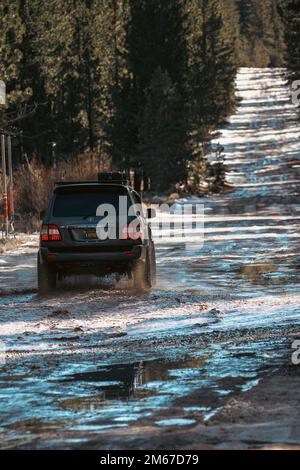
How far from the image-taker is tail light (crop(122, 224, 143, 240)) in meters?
12.9

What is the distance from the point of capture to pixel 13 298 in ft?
42.3

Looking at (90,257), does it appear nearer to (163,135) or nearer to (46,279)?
(46,279)

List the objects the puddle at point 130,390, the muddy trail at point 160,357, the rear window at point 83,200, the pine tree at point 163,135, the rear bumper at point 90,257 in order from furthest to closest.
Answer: the pine tree at point 163,135, the rear window at point 83,200, the rear bumper at point 90,257, the puddle at point 130,390, the muddy trail at point 160,357

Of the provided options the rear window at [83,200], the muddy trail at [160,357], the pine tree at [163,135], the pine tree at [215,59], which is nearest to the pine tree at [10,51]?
the pine tree at [163,135]

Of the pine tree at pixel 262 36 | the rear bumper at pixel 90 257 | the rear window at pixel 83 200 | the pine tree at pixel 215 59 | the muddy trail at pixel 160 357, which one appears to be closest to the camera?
the muddy trail at pixel 160 357

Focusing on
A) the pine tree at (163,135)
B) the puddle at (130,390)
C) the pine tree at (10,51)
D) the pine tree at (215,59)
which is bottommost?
the puddle at (130,390)

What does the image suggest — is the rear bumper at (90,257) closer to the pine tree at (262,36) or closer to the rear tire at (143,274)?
the rear tire at (143,274)

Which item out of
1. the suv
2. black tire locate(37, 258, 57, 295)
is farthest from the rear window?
black tire locate(37, 258, 57, 295)

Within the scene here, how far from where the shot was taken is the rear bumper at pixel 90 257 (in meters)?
12.8

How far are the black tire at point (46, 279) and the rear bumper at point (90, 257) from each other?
136 mm

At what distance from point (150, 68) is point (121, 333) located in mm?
39740

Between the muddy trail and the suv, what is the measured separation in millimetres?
403

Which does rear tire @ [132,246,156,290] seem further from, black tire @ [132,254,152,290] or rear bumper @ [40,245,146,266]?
rear bumper @ [40,245,146,266]
